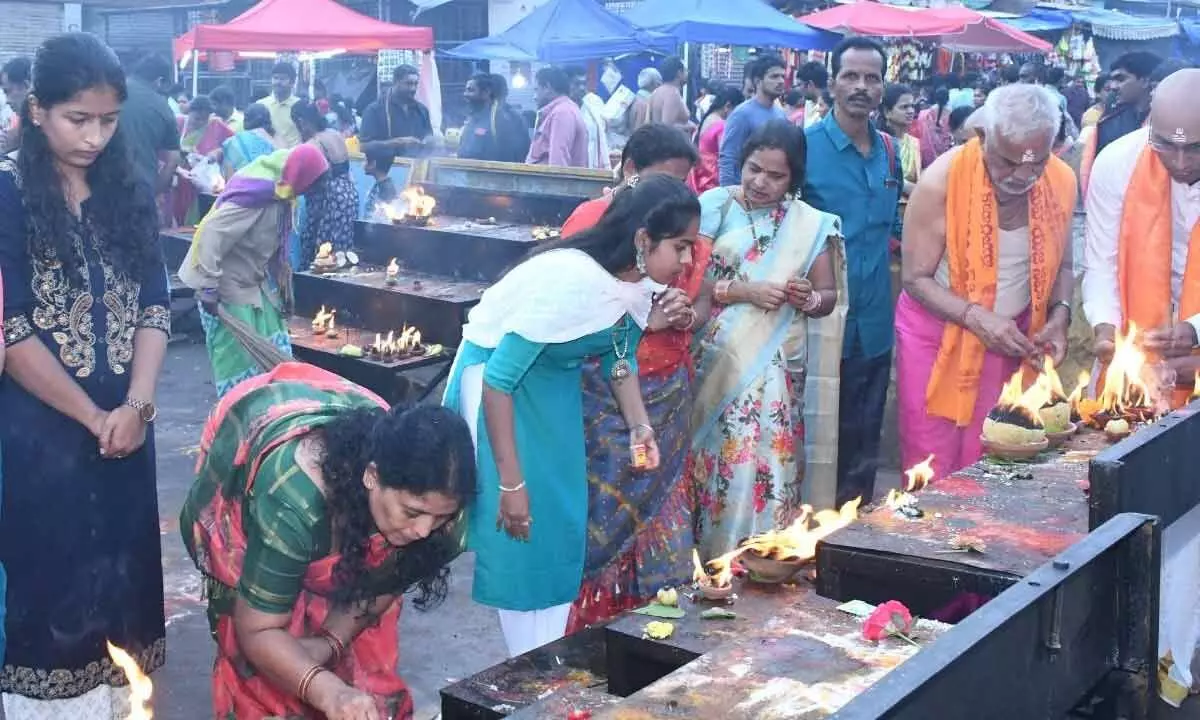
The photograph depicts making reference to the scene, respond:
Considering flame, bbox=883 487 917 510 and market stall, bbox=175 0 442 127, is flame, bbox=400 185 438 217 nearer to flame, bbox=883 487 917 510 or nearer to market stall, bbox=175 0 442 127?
market stall, bbox=175 0 442 127

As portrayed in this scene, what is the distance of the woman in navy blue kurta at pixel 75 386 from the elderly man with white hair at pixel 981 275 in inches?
106

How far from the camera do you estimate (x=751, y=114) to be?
299 inches

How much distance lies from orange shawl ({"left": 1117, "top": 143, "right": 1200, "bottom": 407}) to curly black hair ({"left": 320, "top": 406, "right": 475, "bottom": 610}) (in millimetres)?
2850

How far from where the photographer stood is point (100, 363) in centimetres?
321

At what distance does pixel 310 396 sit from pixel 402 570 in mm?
490

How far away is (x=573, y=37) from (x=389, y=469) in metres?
12.1

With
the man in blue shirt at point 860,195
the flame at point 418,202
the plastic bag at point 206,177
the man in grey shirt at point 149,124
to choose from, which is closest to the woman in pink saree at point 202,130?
the plastic bag at point 206,177

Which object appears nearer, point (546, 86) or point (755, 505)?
point (755, 505)

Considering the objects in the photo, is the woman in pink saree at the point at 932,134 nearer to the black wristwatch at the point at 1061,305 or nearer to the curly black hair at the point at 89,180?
the black wristwatch at the point at 1061,305

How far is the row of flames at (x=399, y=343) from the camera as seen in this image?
21.4 ft

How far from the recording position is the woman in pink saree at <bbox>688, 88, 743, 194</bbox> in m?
7.00

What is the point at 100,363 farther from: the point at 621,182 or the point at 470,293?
the point at 470,293

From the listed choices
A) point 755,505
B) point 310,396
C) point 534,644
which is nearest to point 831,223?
point 755,505

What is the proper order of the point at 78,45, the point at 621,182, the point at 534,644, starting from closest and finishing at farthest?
1. the point at 78,45
2. the point at 534,644
3. the point at 621,182
